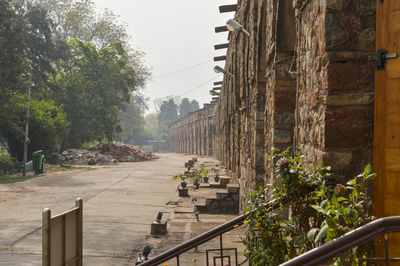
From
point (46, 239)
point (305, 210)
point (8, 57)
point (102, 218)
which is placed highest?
point (8, 57)

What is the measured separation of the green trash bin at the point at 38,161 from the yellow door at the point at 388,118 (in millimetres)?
19651

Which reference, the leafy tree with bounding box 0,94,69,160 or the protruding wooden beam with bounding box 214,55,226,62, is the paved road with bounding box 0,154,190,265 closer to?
the leafy tree with bounding box 0,94,69,160

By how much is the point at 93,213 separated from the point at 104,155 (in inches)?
992

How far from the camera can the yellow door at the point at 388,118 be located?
2.94 meters

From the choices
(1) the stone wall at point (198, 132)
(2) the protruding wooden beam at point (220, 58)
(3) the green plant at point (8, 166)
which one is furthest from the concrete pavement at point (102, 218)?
(1) the stone wall at point (198, 132)

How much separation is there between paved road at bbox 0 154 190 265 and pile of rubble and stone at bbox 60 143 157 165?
1341 cm

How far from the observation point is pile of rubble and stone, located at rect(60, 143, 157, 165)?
103ft

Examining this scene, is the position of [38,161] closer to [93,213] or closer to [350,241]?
[93,213]

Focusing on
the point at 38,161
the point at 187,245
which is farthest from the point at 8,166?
the point at 187,245

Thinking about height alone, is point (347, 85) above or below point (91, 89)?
below

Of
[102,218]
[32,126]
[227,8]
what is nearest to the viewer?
[102,218]

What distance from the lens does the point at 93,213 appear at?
1012cm

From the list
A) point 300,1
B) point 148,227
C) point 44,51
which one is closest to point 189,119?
point 44,51

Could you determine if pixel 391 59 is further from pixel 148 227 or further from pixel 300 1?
pixel 148 227
